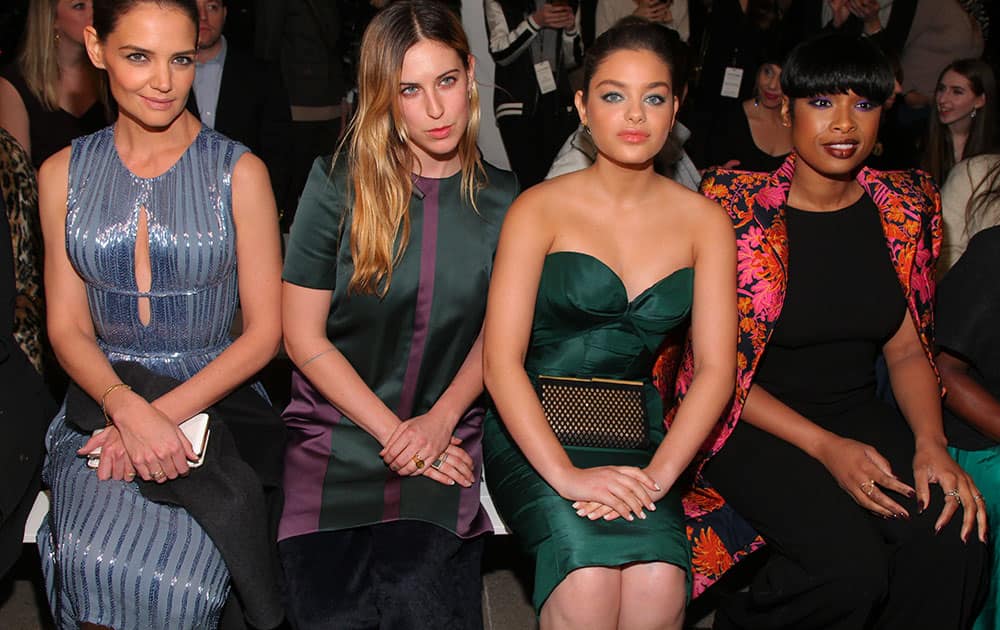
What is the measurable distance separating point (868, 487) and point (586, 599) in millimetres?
828

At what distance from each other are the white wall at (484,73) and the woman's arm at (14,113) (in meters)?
2.66

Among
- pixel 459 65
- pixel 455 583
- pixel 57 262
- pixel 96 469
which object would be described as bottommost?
pixel 455 583

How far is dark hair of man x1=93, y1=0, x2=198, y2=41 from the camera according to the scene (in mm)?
2402

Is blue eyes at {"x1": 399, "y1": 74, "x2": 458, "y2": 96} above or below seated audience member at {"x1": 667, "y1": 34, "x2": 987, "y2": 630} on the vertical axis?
above

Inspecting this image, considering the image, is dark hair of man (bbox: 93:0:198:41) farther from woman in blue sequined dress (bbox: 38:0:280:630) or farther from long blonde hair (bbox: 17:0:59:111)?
long blonde hair (bbox: 17:0:59:111)

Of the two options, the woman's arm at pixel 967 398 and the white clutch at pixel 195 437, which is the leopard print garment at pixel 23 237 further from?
the woman's arm at pixel 967 398

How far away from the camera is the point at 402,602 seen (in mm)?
2348

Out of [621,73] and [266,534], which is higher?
[621,73]

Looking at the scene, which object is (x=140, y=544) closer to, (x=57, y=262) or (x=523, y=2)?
(x=57, y=262)

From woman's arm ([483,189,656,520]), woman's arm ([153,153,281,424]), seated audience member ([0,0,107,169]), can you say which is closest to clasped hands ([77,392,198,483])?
woman's arm ([153,153,281,424])

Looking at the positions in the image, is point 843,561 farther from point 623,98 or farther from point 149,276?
point 149,276

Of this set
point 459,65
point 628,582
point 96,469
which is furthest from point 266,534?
point 459,65

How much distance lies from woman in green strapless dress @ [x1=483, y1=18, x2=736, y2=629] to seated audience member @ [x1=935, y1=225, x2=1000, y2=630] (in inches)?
28.7

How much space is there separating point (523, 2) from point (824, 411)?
10.2 feet
